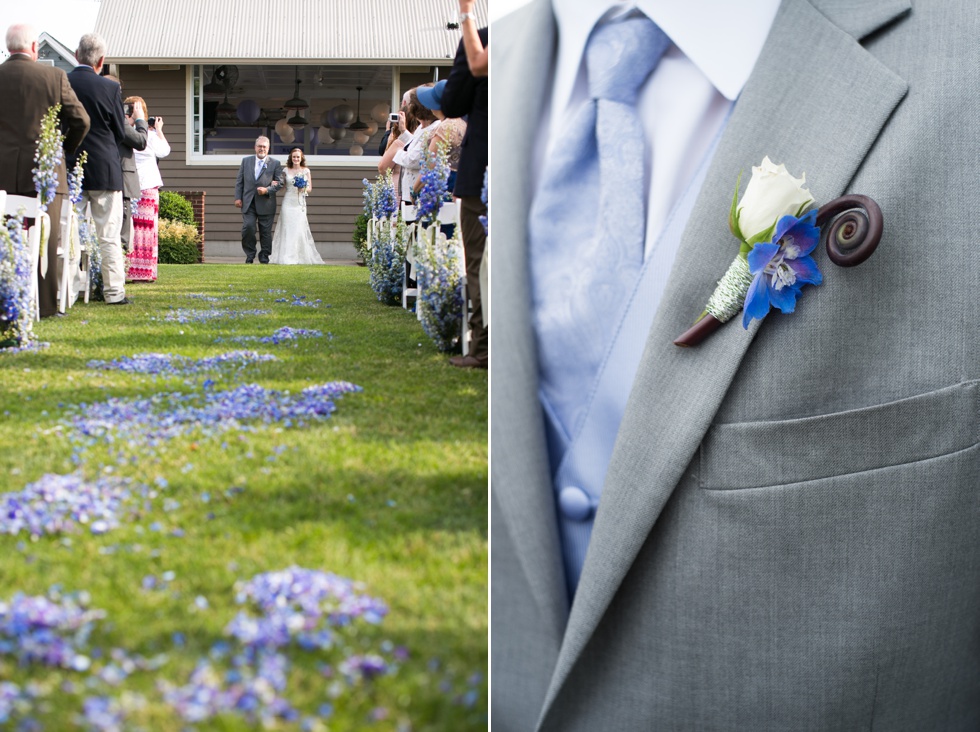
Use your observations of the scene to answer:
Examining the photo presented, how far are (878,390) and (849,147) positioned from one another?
258 millimetres

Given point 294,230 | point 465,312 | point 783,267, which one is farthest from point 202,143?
point 783,267

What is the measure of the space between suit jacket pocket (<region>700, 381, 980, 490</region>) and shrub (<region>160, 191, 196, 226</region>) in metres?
0.70

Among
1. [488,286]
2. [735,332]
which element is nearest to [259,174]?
[488,286]

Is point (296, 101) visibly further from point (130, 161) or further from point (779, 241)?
point (779, 241)

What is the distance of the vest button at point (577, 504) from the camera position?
93 centimetres

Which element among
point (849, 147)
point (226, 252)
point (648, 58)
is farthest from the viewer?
point (226, 252)

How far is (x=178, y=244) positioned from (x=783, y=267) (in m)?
0.75

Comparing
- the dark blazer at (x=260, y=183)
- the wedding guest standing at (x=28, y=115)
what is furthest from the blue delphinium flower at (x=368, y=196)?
the wedding guest standing at (x=28, y=115)

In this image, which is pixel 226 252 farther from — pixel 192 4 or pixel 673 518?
pixel 673 518

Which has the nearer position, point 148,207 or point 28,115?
point 28,115

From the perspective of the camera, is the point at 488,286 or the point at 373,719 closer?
the point at 373,719

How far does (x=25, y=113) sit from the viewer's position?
0.88 metres

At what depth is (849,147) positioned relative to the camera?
0.81m

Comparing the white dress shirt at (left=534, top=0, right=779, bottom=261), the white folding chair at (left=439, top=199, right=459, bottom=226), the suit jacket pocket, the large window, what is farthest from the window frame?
the suit jacket pocket
